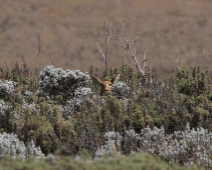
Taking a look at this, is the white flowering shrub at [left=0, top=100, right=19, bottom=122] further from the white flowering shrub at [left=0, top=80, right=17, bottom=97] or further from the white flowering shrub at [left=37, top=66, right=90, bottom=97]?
the white flowering shrub at [left=37, top=66, right=90, bottom=97]

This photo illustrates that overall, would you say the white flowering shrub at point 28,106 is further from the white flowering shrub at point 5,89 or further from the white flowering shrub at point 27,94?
the white flowering shrub at point 27,94

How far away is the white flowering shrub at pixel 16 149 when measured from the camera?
24.0 feet

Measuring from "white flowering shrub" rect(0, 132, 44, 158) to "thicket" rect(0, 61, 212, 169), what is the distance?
183mm

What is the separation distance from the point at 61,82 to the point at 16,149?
2535 mm

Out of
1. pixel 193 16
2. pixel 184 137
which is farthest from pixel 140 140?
pixel 193 16

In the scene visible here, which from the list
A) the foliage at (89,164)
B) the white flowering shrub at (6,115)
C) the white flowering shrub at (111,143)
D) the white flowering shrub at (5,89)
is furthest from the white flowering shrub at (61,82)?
the foliage at (89,164)

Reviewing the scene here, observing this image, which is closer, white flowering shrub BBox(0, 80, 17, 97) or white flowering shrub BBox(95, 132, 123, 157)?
white flowering shrub BBox(95, 132, 123, 157)

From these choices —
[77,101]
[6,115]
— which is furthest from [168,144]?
[6,115]

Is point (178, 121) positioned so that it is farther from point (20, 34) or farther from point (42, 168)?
point (20, 34)

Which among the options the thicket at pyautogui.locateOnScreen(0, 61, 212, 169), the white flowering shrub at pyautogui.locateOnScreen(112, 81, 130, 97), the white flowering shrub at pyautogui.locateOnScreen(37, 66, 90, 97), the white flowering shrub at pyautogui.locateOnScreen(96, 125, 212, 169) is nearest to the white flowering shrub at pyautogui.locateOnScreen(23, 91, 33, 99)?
the thicket at pyautogui.locateOnScreen(0, 61, 212, 169)

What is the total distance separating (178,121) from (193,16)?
42.8 m

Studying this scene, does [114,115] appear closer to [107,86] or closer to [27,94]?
[107,86]

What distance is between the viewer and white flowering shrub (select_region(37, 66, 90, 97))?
9.77m

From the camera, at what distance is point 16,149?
7.46 metres
